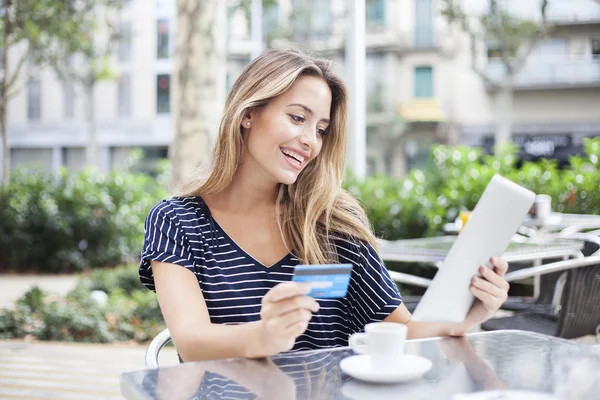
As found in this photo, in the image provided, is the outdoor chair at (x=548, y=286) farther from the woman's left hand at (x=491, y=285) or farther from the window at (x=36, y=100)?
the window at (x=36, y=100)

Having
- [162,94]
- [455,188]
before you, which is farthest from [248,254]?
[162,94]

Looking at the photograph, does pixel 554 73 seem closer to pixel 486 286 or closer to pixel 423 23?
pixel 423 23

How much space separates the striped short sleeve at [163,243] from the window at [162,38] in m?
24.7

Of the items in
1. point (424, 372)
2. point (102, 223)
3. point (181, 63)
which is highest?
point (181, 63)

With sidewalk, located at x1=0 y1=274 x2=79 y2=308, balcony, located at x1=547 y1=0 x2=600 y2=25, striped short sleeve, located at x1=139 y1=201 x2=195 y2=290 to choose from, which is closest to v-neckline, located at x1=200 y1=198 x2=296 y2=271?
striped short sleeve, located at x1=139 y1=201 x2=195 y2=290

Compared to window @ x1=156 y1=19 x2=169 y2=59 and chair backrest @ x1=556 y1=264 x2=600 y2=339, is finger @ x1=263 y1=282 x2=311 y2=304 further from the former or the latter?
window @ x1=156 y1=19 x2=169 y2=59

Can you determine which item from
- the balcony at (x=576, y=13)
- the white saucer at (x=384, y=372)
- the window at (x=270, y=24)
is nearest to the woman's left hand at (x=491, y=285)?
the white saucer at (x=384, y=372)

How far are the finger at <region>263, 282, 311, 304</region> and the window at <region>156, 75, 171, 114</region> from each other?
82.8ft

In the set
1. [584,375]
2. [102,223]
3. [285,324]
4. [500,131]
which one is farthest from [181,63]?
[500,131]

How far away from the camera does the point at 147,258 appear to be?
5.39ft

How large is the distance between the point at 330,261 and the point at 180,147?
407 centimetres

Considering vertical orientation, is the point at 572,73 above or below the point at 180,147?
above

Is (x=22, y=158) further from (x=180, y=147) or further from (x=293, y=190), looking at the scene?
(x=293, y=190)

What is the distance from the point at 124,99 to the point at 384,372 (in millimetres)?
26739
